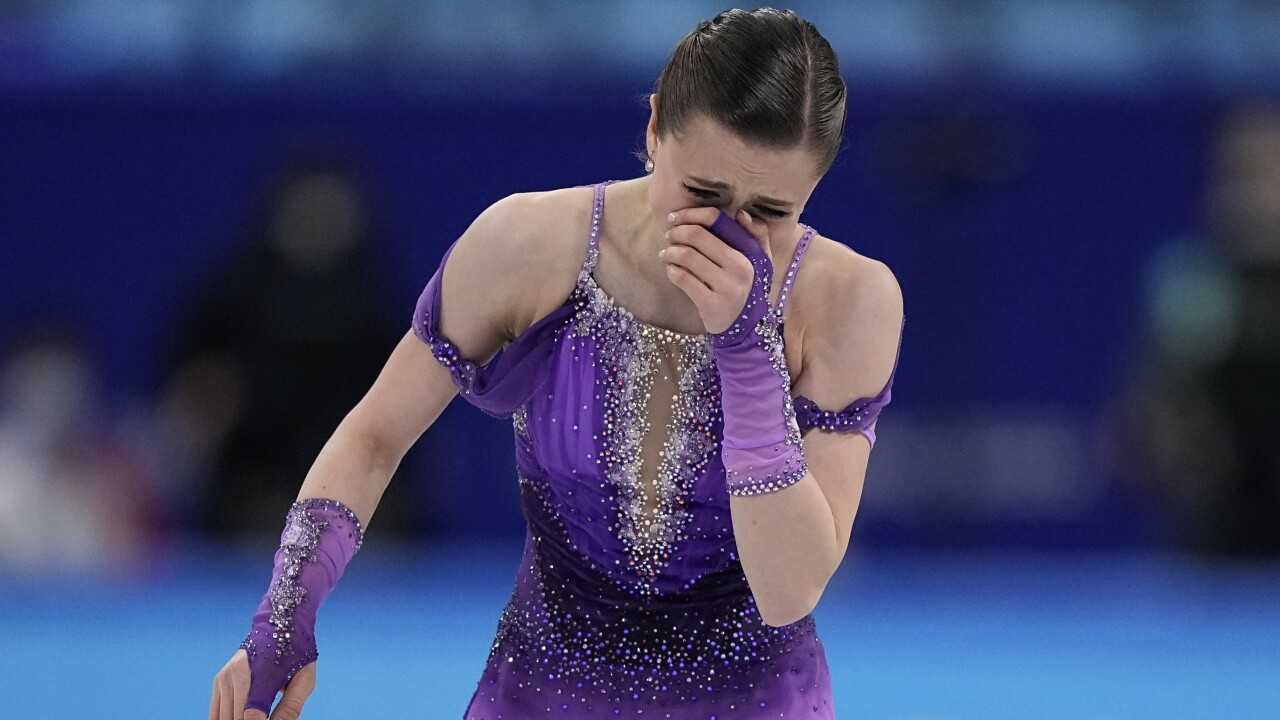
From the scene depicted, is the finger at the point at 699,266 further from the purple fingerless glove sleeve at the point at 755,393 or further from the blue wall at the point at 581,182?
the blue wall at the point at 581,182

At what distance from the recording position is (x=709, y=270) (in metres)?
2.21

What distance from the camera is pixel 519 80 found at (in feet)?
22.6

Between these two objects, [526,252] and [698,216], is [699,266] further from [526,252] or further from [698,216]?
[526,252]

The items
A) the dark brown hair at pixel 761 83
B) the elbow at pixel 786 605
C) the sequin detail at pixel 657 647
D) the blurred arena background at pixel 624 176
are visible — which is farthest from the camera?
the blurred arena background at pixel 624 176

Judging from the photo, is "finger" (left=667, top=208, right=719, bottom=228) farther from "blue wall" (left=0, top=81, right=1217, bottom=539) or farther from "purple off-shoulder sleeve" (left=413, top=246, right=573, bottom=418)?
"blue wall" (left=0, top=81, right=1217, bottom=539)

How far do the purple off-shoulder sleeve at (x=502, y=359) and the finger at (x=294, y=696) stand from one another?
460 millimetres

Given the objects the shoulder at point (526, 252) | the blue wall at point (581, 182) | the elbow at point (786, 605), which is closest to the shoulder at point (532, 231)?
the shoulder at point (526, 252)

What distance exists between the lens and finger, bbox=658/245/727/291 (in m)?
2.21

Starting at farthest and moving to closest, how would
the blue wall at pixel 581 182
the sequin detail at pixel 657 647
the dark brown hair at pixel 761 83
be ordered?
the blue wall at pixel 581 182 → the sequin detail at pixel 657 647 → the dark brown hair at pixel 761 83

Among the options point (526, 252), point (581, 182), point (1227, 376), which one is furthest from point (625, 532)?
point (581, 182)

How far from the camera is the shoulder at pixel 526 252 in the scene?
244cm

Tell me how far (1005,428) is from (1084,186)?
3.48ft

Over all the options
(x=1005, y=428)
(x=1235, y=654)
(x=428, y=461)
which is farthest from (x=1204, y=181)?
(x=428, y=461)

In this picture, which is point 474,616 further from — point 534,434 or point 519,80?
point 534,434
